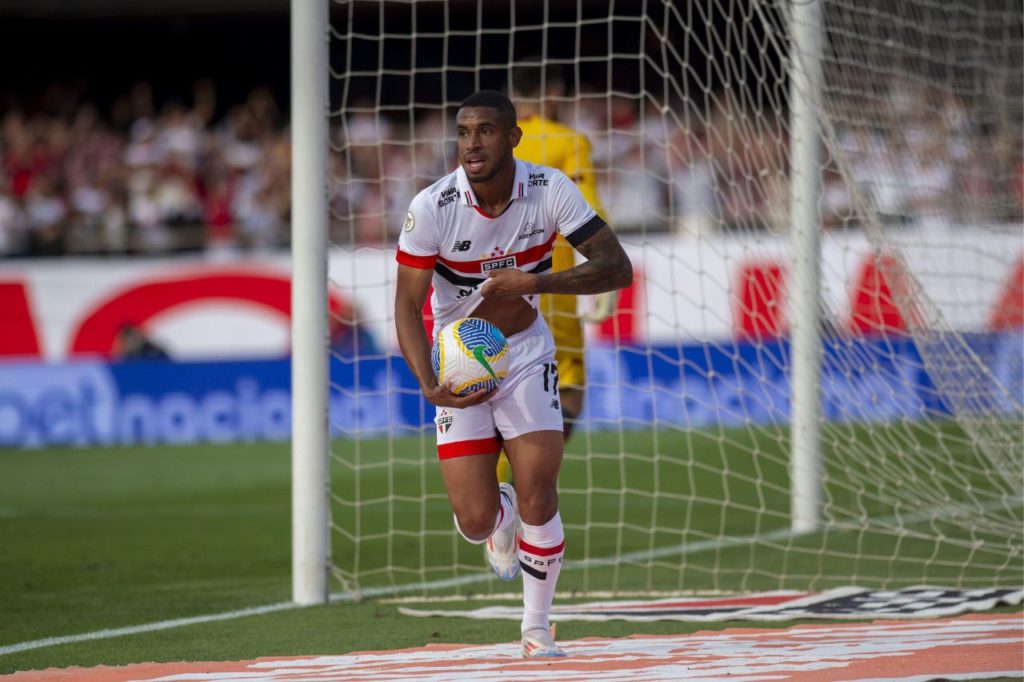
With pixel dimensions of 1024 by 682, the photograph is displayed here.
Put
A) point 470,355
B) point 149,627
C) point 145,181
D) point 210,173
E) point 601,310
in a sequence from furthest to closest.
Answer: point 210,173
point 145,181
point 601,310
point 149,627
point 470,355

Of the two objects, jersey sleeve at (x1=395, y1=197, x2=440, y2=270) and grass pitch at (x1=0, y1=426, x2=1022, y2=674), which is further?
Result: grass pitch at (x1=0, y1=426, x2=1022, y2=674)

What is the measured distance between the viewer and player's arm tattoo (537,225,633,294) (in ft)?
18.8

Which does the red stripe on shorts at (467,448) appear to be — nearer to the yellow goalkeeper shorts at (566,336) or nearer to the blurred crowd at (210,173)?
the yellow goalkeeper shorts at (566,336)

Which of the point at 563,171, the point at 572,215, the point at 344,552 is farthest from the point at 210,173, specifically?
the point at 572,215

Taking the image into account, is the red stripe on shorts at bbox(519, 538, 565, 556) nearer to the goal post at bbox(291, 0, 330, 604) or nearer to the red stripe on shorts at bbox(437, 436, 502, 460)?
the red stripe on shorts at bbox(437, 436, 502, 460)

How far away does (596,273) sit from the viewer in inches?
229

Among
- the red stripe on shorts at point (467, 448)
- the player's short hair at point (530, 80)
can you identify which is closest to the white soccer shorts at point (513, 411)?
the red stripe on shorts at point (467, 448)

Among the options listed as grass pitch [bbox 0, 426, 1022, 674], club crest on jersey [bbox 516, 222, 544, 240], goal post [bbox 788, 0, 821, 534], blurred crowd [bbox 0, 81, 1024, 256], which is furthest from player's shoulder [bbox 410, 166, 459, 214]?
blurred crowd [bbox 0, 81, 1024, 256]

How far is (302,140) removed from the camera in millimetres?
7762

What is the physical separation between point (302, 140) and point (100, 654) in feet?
9.29

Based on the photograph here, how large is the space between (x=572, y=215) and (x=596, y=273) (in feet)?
0.90

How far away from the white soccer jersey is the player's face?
13 centimetres

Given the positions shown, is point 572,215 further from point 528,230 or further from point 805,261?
point 805,261

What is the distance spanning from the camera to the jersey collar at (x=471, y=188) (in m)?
5.91
